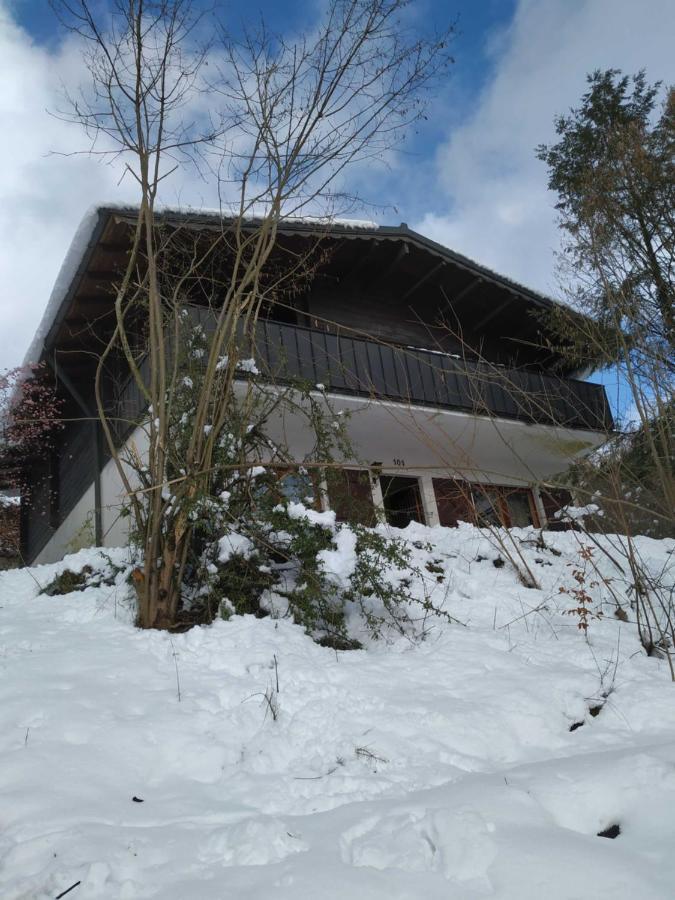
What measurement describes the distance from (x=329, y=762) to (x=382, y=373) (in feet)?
25.8

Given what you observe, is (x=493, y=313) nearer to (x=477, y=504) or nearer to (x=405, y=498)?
(x=477, y=504)

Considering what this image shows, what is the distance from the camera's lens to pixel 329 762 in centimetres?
285

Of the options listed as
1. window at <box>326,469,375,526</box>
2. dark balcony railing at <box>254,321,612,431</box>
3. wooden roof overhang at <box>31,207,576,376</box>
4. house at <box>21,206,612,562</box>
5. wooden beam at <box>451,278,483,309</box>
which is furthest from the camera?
wooden beam at <box>451,278,483,309</box>

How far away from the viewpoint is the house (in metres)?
9.12

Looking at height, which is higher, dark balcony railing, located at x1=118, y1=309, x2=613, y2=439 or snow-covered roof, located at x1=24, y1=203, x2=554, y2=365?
snow-covered roof, located at x1=24, y1=203, x2=554, y2=365

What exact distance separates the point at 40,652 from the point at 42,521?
37.9 ft

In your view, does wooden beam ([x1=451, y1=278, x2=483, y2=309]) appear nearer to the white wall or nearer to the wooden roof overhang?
the wooden roof overhang

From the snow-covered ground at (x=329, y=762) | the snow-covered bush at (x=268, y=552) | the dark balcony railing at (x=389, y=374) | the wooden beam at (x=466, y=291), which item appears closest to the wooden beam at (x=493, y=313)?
the wooden beam at (x=466, y=291)

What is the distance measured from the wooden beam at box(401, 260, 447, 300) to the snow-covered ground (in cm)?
849

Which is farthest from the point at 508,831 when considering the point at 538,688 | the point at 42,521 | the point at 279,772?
Result: the point at 42,521

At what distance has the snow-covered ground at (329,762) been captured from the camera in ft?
6.24

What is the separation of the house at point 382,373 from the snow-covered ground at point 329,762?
4580 millimetres

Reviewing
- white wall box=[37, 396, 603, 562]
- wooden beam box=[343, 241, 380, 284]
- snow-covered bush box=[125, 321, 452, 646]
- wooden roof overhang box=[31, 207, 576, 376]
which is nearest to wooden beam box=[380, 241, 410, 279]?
wooden roof overhang box=[31, 207, 576, 376]

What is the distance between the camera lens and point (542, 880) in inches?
71.2
